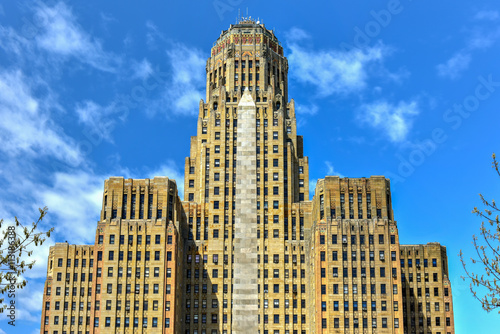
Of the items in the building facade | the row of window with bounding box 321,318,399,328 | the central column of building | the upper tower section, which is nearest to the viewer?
the central column of building

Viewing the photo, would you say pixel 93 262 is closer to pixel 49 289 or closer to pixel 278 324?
pixel 49 289

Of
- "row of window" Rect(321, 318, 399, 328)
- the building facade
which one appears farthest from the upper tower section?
"row of window" Rect(321, 318, 399, 328)

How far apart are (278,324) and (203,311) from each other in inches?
562

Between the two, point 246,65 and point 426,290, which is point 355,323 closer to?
point 426,290

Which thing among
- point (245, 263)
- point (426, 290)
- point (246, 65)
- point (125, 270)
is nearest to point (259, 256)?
point (125, 270)

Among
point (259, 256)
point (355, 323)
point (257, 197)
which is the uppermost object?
point (257, 197)

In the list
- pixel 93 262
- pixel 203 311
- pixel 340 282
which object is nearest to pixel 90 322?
pixel 93 262

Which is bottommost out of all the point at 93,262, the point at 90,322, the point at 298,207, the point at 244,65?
the point at 90,322

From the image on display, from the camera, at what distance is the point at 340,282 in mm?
129375

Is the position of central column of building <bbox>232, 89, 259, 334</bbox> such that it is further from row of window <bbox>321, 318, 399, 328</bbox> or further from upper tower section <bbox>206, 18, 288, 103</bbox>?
upper tower section <bbox>206, 18, 288, 103</bbox>

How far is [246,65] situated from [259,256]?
43.6m

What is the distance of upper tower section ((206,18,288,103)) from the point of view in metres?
161

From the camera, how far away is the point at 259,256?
144375 mm

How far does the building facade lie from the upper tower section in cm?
122
